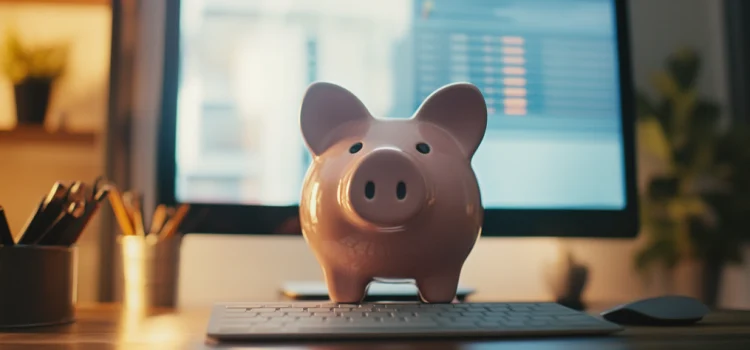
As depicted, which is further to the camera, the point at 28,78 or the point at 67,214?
the point at 28,78

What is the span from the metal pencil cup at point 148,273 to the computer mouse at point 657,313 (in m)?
0.45

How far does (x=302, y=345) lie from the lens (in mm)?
396

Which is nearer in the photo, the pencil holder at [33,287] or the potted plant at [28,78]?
the pencil holder at [33,287]

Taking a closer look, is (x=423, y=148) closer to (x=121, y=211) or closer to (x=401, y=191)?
(x=401, y=191)

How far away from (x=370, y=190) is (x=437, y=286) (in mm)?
120

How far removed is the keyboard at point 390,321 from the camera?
410mm

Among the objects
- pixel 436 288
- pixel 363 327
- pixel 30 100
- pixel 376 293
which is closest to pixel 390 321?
pixel 363 327

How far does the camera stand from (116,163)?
3.16 feet

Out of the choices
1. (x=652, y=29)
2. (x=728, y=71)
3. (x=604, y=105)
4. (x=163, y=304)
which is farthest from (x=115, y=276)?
(x=728, y=71)

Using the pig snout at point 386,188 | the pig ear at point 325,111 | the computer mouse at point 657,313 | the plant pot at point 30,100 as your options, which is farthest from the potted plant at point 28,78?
the computer mouse at point 657,313

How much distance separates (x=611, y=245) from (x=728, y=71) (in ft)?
1.75

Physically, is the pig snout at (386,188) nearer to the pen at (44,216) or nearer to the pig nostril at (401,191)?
the pig nostril at (401,191)

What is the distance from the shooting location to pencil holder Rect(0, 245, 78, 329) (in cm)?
52

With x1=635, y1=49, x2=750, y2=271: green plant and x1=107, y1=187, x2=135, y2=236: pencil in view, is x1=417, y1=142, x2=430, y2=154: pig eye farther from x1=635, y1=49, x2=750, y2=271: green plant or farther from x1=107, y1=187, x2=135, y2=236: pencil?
x1=635, y1=49, x2=750, y2=271: green plant
